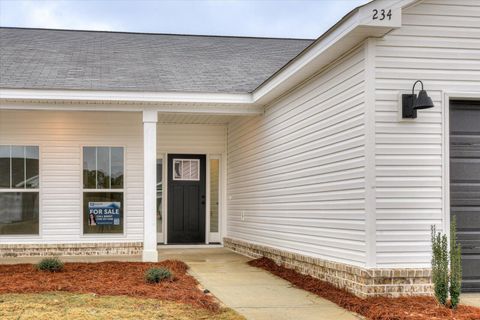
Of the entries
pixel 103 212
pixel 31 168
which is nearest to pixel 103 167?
pixel 103 212

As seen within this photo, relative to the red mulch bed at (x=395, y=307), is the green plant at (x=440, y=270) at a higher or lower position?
higher

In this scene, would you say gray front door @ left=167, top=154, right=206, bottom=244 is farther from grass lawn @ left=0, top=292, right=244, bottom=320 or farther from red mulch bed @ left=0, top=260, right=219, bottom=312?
grass lawn @ left=0, top=292, right=244, bottom=320

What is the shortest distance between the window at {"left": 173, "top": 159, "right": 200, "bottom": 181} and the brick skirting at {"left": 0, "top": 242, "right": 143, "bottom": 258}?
203 centimetres

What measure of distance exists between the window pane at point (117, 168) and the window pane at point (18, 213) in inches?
61.1

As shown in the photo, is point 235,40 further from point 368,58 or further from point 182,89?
point 368,58

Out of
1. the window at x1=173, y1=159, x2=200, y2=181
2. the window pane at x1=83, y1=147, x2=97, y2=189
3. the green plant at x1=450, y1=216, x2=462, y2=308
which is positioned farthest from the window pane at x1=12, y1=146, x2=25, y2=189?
the green plant at x1=450, y1=216, x2=462, y2=308

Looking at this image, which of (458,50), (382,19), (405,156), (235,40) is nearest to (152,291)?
(405,156)

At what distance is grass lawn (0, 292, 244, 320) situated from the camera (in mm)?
5707

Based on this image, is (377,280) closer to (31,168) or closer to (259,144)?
(259,144)

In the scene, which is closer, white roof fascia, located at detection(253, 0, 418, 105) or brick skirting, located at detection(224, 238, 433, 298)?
white roof fascia, located at detection(253, 0, 418, 105)

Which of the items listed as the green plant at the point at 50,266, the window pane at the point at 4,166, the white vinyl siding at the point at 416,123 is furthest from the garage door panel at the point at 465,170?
the window pane at the point at 4,166

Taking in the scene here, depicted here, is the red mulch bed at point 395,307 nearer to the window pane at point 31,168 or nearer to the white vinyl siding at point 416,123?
the white vinyl siding at point 416,123

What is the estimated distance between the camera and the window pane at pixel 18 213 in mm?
11641

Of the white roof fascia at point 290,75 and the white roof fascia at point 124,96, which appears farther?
the white roof fascia at point 124,96
